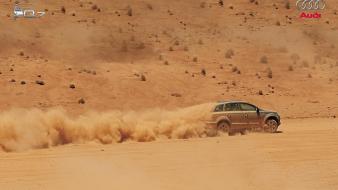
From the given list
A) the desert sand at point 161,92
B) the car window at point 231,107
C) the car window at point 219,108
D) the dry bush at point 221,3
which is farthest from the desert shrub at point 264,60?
the car window at point 219,108

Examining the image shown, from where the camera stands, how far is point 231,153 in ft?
55.2

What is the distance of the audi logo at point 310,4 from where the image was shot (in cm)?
5478

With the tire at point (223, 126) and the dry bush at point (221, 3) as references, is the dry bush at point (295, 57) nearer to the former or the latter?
the dry bush at point (221, 3)

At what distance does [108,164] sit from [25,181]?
93.0 inches

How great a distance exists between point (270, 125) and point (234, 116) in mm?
1607

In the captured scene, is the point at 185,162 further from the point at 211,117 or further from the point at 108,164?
the point at 211,117

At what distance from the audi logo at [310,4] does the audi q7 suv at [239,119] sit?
32150mm

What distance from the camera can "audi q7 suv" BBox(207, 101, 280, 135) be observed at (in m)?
23.0

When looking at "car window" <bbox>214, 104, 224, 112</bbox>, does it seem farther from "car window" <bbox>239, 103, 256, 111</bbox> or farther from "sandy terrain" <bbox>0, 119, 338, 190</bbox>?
"sandy terrain" <bbox>0, 119, 338, 190</bbox>

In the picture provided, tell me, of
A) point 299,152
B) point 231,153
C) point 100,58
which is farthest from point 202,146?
point 100,58

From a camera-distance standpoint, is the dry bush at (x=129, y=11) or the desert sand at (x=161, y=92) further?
the dry bush at (x=129, y=11)

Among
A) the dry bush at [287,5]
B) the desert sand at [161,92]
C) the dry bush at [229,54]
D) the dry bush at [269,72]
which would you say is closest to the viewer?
the desert sand at [161,92]

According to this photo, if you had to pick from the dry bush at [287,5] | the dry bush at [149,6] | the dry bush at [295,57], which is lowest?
the dry bush at [295,57]

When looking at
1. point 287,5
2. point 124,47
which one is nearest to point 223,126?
point 124,47
